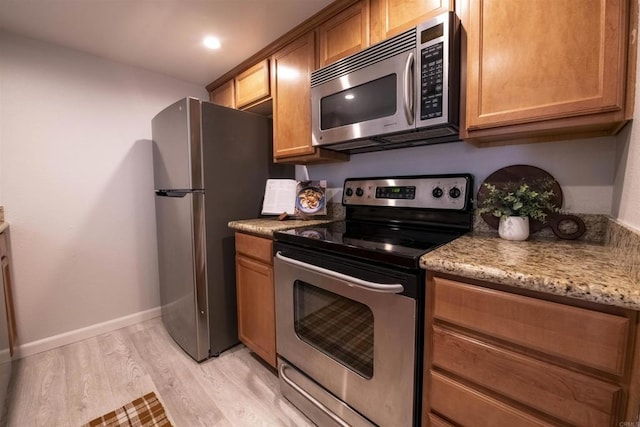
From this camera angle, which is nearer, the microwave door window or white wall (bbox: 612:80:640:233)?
white wall (bbox: 612:80:640:233)

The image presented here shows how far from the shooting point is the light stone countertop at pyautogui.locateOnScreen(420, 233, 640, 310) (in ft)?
1.90

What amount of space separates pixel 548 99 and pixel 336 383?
52.9 inches

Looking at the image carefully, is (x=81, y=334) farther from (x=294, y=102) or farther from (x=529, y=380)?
(x=529, y=380)


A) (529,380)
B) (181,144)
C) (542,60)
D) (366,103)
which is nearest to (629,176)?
(542,60)

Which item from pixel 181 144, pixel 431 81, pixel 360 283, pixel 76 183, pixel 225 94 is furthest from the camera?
pixel 225 94

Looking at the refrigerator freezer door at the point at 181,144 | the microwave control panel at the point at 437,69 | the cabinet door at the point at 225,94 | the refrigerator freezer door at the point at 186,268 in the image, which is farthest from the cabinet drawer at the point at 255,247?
the cabinet door at the point at 225,94

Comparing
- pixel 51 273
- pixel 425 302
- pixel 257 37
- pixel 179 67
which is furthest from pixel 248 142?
pixel 51 273

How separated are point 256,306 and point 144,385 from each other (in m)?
0.78

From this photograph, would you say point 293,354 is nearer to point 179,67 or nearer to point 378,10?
point 378,10

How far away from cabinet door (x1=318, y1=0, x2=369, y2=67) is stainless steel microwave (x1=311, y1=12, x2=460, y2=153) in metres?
0.09

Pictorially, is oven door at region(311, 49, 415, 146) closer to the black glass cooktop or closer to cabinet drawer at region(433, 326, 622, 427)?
the black glass cooktop

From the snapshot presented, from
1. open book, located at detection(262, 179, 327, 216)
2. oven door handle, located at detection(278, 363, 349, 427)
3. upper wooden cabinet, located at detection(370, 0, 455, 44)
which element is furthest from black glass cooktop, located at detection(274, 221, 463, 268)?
upper wooden cabinet, located at detection(370, 0, 455, 44)

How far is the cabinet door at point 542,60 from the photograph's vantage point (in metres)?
0.78

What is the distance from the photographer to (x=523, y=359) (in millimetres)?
690
